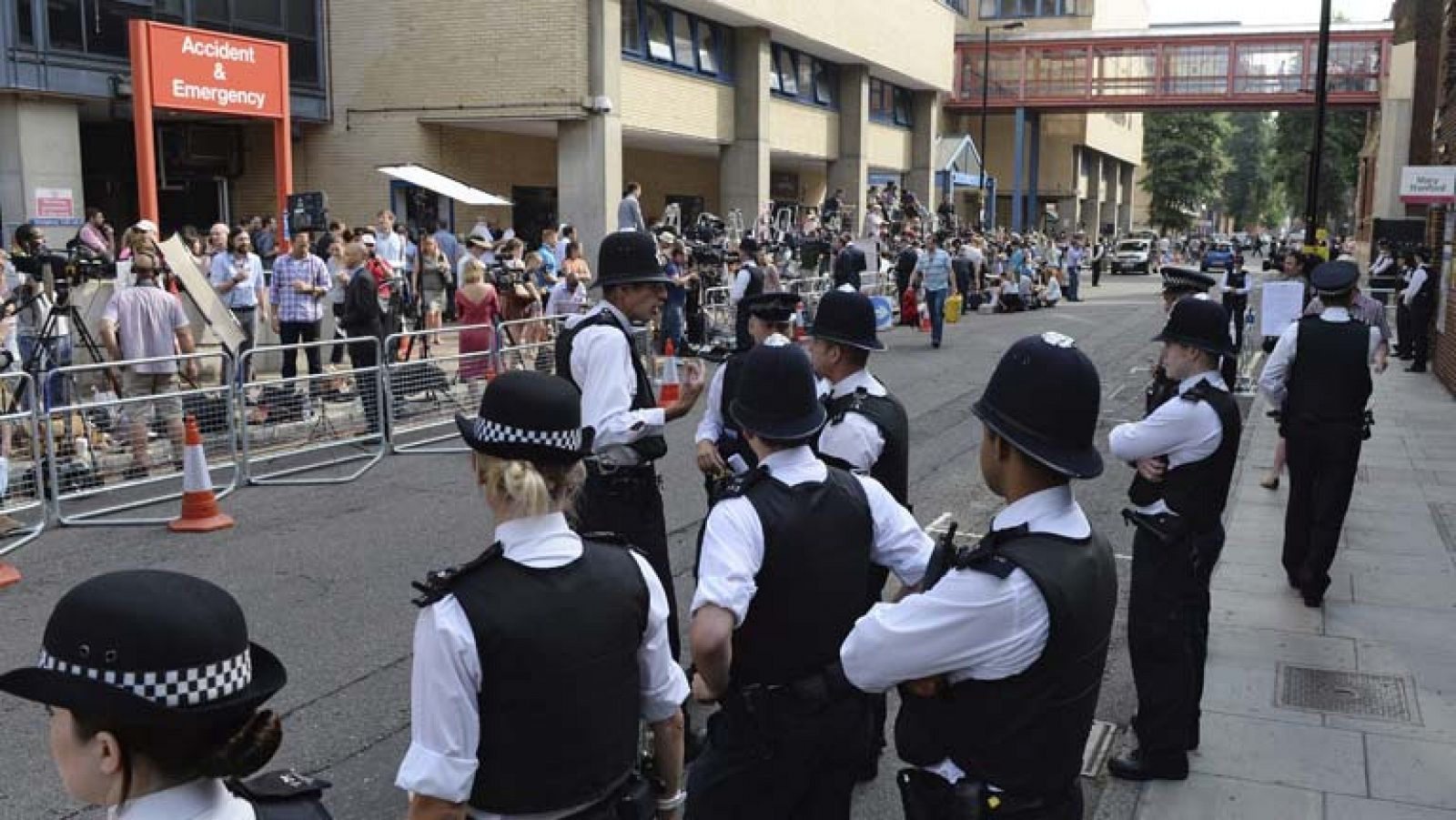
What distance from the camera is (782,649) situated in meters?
3.49

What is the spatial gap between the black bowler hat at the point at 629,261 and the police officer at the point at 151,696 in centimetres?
341

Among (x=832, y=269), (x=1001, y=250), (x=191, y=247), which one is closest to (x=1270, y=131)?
(x=1001, y=250)

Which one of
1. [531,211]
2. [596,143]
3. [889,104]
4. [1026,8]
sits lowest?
[531,211]

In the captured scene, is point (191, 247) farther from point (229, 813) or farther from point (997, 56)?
point (997, 56)

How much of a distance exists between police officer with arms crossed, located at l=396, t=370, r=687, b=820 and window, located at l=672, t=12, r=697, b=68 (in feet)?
90.4

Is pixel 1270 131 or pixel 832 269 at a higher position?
pixel 1270 131

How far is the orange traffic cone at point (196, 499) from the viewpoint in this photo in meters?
9.19

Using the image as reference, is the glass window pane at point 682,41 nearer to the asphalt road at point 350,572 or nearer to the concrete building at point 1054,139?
the asphalt road at point 350,572

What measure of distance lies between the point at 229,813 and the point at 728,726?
1707 millimetres

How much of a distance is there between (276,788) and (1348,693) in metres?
5.84

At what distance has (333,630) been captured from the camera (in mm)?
6938

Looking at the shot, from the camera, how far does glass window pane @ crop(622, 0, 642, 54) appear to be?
2694cm

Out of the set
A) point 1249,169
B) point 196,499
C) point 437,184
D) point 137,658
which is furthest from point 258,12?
point 1249,169

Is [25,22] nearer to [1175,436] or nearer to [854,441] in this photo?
[854,441]
